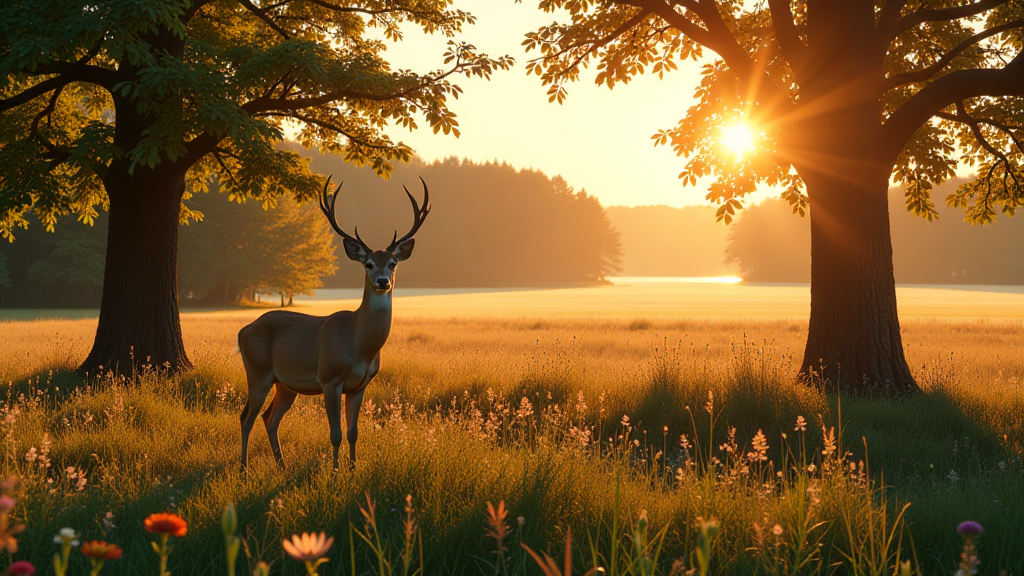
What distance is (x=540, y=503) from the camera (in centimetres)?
454

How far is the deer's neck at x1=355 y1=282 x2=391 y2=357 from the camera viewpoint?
6.29 metres

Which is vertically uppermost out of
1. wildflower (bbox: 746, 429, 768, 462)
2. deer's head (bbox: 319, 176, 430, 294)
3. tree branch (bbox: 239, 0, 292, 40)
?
tree branch (bbox: 239, 0, 292, 40)

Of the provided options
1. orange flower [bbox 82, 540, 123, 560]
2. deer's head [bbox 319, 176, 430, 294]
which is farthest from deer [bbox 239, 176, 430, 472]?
orange flower [bbox 82, 540, 123, 560]

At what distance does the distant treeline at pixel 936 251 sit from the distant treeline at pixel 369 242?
34369mm

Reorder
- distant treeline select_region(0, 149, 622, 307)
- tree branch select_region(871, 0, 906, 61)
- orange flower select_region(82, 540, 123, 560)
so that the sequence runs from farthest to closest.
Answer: distant treeline select_region(0, 149, 622, 307) → tree branch select_region(871, 0, 906, 61) → orange flower select_region(82, 540, 123, 560)

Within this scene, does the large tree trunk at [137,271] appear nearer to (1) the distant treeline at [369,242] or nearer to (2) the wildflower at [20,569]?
(2) the wildflower at [20,569]

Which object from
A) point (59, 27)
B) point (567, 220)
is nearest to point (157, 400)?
point (59, 27)

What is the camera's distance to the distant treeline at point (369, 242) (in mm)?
53219

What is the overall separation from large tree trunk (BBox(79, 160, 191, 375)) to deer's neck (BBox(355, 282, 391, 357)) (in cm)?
733

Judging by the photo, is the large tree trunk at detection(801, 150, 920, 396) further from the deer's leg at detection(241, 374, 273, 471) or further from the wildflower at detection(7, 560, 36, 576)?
the wildflower at detection(7, 560, 36, 576)

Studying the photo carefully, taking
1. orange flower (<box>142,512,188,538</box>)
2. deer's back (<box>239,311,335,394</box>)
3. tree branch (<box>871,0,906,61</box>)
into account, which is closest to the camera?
orange flower (<box>142,512,188,538</box>)

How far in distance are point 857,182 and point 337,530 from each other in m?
9.78

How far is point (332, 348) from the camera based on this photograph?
6.46 m

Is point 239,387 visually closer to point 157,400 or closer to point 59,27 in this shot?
point 157,400
